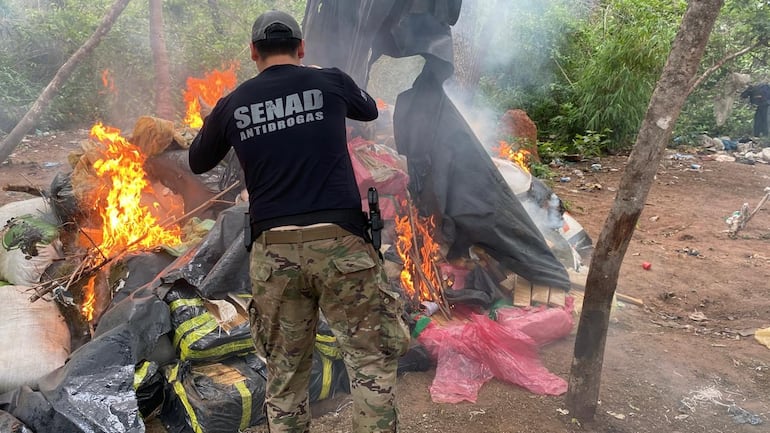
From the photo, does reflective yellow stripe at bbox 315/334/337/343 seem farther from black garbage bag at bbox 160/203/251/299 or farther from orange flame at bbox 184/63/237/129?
orange flame at bbox 184/63/237/129

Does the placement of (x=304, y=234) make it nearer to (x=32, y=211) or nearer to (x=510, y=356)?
(x=510, y=356)

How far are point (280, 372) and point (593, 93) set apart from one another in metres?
9.75

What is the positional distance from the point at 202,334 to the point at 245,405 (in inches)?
18.3

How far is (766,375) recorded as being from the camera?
11.1ft

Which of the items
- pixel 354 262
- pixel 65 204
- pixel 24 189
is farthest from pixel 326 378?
pixel 24 189

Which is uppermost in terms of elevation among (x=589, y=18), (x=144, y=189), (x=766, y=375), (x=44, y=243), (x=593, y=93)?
(x=589, y=18)

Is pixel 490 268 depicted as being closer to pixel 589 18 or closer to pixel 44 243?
pixel 44 243

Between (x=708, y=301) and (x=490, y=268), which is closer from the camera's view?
(x=490, y=268)

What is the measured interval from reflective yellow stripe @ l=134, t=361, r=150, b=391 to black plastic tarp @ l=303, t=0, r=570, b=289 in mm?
2159

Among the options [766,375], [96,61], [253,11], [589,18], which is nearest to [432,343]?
[766,375]

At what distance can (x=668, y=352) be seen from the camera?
3650 millimetres

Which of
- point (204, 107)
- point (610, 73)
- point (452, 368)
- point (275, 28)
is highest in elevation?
point (610, 73)

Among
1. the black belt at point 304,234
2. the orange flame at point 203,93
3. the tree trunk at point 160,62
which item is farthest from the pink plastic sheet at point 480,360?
the tree trunk at point 160,62

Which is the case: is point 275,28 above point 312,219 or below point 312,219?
above
